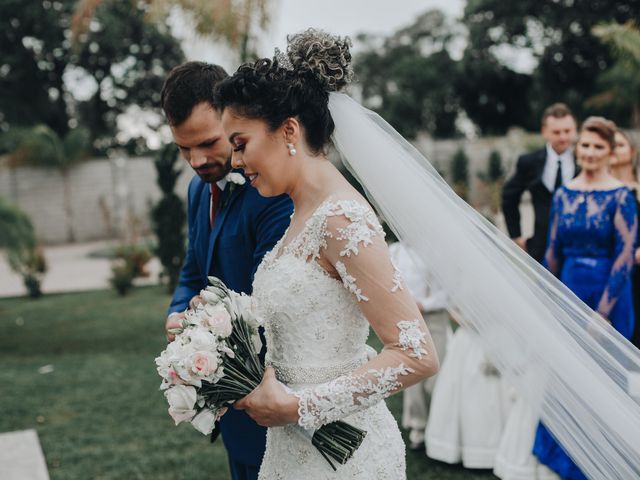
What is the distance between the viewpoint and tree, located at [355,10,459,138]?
3428cm

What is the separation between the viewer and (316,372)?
1.84m

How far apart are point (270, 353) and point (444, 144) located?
23885 mm

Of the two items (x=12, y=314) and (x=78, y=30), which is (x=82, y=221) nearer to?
(x=12, y=314)

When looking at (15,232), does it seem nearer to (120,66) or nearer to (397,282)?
(397,282)

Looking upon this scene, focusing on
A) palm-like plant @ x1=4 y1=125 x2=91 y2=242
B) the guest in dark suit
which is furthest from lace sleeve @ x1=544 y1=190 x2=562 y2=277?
palm-like plant @ x1=4 y1=125 x2=91 y2=242

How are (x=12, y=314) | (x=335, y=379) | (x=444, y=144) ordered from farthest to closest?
(x=444, y=144)
(x=12, y=314)
(x=335, y=379)

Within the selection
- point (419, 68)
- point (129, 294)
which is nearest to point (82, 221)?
point (129, 294)

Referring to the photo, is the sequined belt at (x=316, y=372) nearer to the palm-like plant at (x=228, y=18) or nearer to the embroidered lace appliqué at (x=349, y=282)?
the embroidered lace appliqué at (x=349, y=282)

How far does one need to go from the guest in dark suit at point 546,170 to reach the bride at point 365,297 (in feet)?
10.3

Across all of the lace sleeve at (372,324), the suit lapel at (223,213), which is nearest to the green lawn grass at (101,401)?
the suit lapel at (223,213)

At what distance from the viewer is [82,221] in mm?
21000

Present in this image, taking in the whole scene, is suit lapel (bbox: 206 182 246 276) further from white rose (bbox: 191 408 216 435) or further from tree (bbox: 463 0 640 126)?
tree (bbox: 463 0 640 126)

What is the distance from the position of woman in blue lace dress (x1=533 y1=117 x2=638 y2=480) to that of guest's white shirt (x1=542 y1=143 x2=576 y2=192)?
0.89 meters

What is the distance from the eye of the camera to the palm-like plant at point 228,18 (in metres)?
7.70
